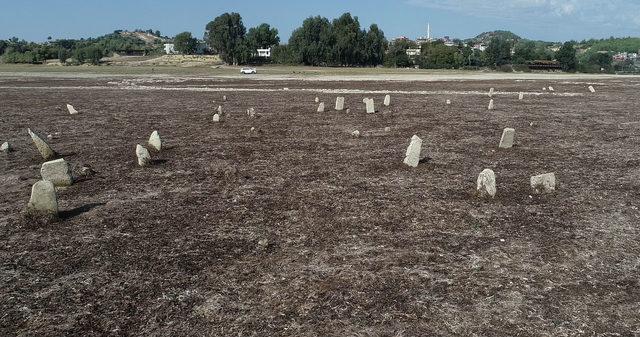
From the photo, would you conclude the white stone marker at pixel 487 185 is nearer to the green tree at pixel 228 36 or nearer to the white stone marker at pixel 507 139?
the white stone marker at pixel 507 139

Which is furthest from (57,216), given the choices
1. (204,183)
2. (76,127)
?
(76,127)

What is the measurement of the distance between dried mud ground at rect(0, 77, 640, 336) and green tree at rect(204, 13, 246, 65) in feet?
391

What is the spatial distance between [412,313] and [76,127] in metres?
17.5

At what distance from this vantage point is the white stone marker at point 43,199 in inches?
314

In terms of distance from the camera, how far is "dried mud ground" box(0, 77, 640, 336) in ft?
17.1

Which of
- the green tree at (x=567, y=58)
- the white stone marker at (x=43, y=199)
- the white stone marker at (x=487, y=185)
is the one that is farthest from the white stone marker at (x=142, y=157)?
the green tree at (x=567, y=58)

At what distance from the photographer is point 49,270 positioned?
6.30 metres

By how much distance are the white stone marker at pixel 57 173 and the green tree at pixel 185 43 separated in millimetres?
162037

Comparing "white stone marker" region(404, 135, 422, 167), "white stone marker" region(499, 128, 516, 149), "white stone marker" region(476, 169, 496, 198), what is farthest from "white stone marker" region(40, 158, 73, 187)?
"white stone marker" region(499, 128, 516, 149)

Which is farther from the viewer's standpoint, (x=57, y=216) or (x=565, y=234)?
(x=57, y=216)

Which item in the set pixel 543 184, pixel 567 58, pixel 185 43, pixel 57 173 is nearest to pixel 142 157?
pixel 57 173

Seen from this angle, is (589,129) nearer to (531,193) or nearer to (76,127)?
(531,193)

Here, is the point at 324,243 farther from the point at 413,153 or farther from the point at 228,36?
the point at 228,36

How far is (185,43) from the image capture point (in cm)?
16325
